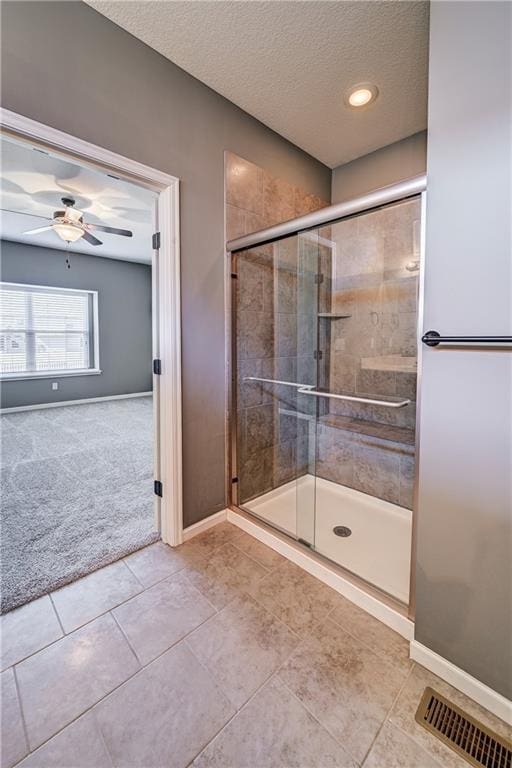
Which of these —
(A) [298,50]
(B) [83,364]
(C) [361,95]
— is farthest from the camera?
(B) [83,364]

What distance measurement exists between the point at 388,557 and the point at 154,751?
1.34m

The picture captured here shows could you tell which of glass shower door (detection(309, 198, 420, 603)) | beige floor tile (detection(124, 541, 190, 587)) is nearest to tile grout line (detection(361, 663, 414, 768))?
glass shower door (detection(309, 198, 420, 603))

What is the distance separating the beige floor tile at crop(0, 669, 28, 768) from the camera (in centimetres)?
96

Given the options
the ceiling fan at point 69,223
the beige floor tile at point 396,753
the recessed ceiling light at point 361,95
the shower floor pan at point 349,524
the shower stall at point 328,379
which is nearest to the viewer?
the beige floor tile at point 396,753

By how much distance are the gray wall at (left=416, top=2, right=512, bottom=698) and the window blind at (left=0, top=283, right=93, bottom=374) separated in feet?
19.2

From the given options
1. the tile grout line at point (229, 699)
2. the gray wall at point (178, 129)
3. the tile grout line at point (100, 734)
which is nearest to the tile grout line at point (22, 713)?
the tile grout line at point (100, 734)

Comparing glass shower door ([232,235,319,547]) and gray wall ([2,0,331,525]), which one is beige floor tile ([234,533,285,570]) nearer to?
glass shower door ([232,235,319,547])

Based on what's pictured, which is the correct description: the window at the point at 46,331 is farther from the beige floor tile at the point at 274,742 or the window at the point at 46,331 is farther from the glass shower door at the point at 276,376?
the beige floor tile at the point at 274,742

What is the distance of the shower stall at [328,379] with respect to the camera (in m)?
2.15

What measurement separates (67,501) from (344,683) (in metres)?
2.15

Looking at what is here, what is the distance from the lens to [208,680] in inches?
46.6

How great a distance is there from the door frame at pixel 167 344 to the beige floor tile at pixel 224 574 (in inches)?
10.4

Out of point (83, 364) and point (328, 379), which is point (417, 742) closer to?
point (328, 379)

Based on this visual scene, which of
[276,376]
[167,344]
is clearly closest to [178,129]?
[167,344]
